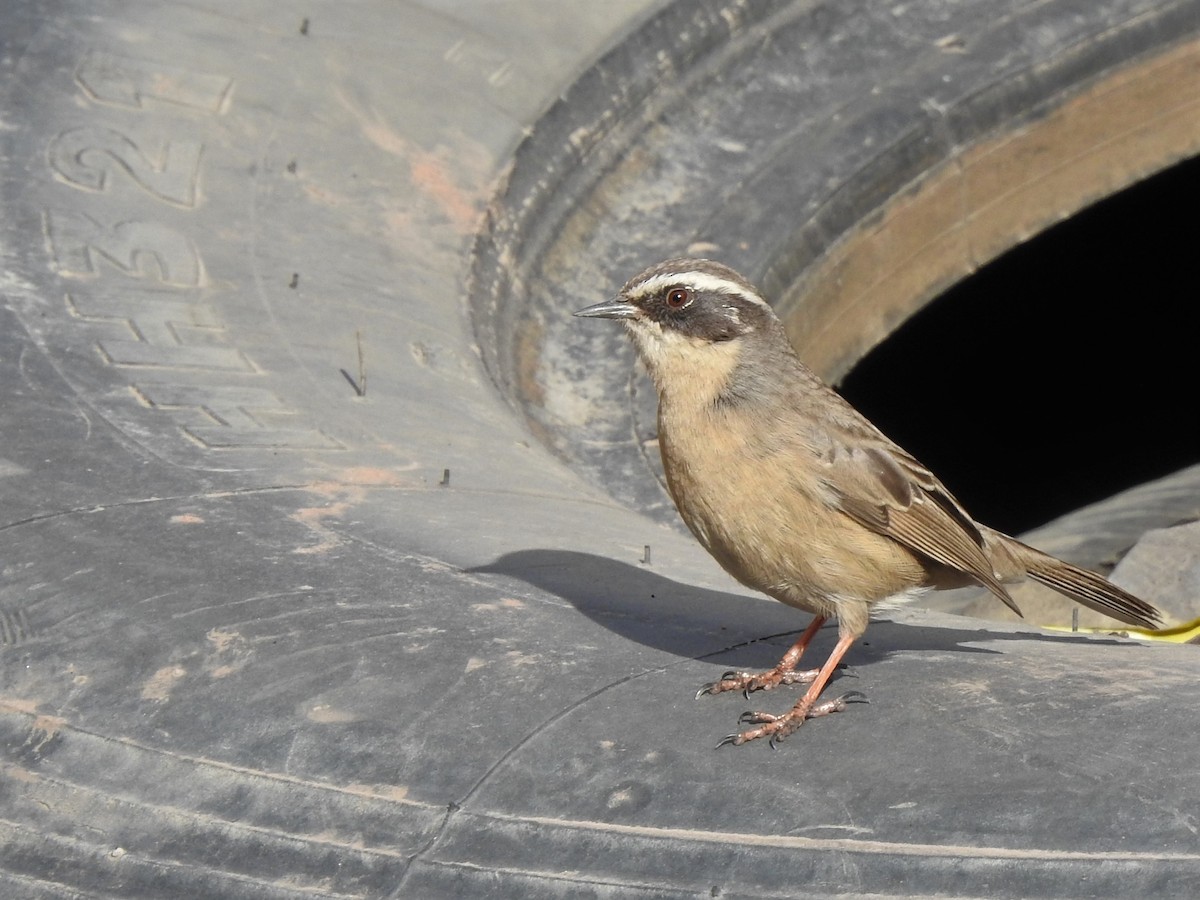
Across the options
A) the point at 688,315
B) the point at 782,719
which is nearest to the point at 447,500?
the point at 688,315

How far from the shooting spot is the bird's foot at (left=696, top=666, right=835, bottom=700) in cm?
366

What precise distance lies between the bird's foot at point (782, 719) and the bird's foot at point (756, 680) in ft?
0.51

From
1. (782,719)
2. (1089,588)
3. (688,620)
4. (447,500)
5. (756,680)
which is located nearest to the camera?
(782,719)

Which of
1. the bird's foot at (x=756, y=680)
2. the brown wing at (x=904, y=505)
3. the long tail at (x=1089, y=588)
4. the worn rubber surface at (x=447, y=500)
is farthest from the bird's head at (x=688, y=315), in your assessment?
the long tail at (x=1089, y=588)

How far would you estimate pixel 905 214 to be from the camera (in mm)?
6453

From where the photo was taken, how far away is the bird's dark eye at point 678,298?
4473mm

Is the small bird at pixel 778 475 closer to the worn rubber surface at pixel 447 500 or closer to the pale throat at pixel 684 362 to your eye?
the pale throat at pixel 684 362

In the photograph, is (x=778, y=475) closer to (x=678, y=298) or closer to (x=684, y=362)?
(x=684, y=362)

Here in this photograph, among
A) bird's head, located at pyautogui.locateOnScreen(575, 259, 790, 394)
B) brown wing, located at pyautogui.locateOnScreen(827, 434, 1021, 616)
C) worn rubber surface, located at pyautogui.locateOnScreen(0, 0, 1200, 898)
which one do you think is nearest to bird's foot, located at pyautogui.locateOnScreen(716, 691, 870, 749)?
worn rubber surface, located at pyautogui.locateOnScreen(0, 0, 1200, 898)

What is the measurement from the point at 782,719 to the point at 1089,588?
184 centimetres

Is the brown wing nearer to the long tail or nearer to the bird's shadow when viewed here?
the bird's shadow

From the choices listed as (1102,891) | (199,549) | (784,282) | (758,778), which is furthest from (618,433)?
(1102,891)

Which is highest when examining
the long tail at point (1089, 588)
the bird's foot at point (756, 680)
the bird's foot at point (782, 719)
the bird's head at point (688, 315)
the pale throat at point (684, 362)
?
the bird's head at point (688, 315)

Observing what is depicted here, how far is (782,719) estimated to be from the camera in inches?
136
